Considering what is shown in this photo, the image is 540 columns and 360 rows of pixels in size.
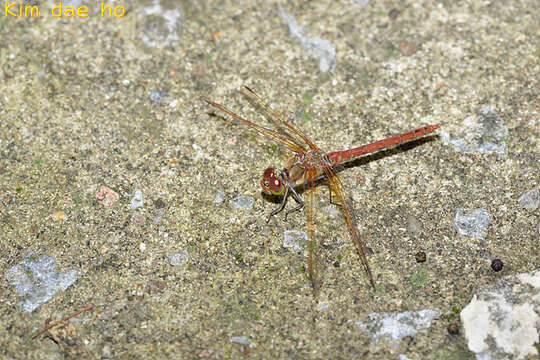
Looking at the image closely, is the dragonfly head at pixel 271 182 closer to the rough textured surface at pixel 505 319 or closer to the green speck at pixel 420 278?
the green speck at pixel 420 278

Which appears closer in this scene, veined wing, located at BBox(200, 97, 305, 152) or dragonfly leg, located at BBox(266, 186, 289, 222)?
dragonfly leg, located at BBox(266, 186, 289, 222)

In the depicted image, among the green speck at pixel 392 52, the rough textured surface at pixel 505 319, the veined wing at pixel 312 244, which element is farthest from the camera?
the green speck at pixel 392 52

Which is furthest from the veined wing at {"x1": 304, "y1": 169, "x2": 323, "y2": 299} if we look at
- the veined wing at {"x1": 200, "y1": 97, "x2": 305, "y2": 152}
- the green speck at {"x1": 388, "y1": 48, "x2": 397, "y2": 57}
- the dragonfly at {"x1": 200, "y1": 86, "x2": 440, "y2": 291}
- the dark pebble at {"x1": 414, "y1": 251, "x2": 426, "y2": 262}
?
the green speck at {"x1": 388, "y1": 48, "x2": 397, "y2": 57}

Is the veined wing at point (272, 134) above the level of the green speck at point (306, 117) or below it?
below

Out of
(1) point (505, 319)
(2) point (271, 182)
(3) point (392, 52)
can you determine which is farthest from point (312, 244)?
(3) point (392, 52)

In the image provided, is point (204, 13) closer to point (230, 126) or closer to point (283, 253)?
point (230, 126)

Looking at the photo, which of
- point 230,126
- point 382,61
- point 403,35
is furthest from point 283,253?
point 403,35

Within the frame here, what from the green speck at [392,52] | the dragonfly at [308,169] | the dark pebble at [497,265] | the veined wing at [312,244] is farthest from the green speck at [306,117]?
the dark pebble at [497,265]

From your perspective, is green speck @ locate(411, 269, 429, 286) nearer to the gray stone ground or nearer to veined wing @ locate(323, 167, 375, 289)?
the gray stone ground
